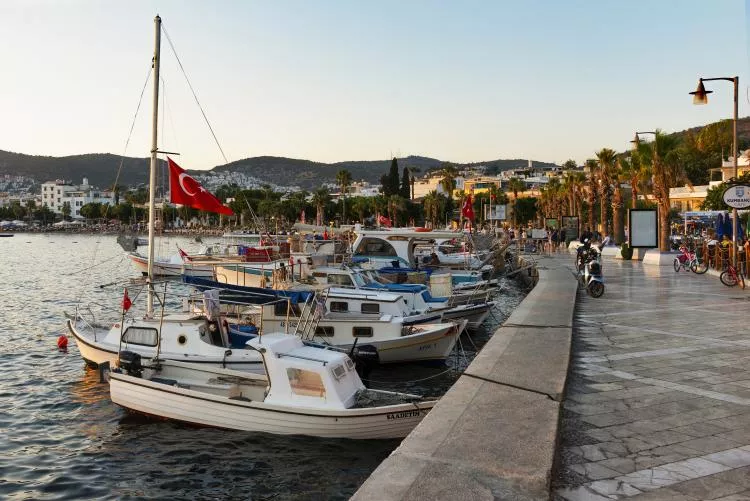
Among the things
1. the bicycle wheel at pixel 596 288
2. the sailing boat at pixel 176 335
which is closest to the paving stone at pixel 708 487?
the sailing boat at pixel 176 335

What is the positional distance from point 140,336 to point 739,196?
19.9m

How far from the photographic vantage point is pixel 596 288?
71.4 feet

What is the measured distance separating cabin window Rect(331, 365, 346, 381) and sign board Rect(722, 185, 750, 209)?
1697 cm

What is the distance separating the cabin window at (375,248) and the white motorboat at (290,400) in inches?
704

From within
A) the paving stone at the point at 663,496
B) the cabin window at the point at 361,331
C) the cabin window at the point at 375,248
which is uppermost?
the cabin window at the point at 375,248

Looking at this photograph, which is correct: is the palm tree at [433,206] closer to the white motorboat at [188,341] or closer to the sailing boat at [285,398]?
the white motorboat at [188,341]

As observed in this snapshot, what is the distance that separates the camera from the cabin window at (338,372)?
12.7 meters

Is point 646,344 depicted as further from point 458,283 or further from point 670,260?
point 670,260

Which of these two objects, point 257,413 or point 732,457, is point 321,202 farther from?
point 732,457

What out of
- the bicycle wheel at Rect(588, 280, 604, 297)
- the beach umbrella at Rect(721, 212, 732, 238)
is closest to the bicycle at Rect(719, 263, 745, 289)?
the bicycle wheel at Rect(588, 280, 604, 297)

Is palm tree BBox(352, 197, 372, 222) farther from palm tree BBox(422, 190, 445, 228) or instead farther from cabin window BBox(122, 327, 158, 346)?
cabin window BBox(122, 327, 158, 346)

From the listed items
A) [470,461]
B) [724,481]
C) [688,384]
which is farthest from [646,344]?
[470,461]

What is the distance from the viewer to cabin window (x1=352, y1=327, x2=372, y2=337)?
1944cm

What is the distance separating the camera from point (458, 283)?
32719mm
